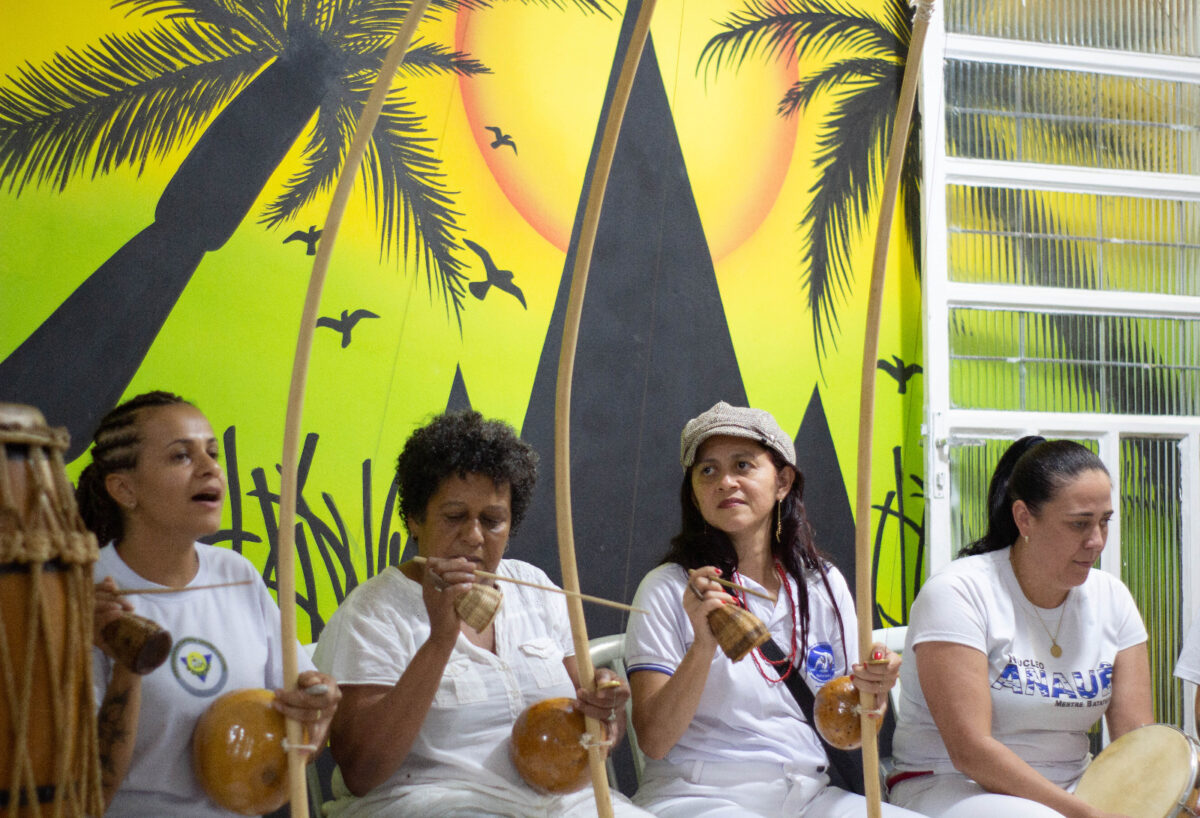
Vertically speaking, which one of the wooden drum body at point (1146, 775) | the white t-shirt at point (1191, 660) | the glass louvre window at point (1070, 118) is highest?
the glass louvre window at point (1070, 118)

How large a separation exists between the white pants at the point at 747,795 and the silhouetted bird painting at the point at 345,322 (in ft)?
4.76

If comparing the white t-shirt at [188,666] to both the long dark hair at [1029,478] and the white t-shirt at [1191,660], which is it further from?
the white t-shirt at [1191,660]

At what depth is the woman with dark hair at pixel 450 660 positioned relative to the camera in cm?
199

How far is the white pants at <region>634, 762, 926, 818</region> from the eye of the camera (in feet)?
7.41

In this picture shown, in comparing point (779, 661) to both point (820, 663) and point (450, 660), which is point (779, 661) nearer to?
point (820, 663)

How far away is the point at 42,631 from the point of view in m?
1.43

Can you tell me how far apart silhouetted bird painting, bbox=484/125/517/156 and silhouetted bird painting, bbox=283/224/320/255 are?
570mm

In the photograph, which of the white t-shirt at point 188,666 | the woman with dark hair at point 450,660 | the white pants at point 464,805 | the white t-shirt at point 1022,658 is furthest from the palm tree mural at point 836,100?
the white t-shirt at point 188,666

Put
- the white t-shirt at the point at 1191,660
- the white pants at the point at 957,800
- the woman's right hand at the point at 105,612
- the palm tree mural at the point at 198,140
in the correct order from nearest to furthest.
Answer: the woman's right hand at the point at 105,612 < the white pants at the point at 957,800 < the white t-shirt at the point at 1191,660 < the palm tree mural at the point at 198,140

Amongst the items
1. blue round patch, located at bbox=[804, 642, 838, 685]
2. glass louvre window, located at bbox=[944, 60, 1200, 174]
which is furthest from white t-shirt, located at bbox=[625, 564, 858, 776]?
glass louvre window, located at bbox=[944, 60, 1200, 174]

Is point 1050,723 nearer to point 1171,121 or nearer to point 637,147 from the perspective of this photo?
point 637,147

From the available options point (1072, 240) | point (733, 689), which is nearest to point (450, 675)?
point (733, 689)

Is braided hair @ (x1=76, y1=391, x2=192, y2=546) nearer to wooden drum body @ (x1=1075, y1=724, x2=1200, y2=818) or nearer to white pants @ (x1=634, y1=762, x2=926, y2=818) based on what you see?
white pants @ (x1=634, y1=762, x2=926, y2=818)

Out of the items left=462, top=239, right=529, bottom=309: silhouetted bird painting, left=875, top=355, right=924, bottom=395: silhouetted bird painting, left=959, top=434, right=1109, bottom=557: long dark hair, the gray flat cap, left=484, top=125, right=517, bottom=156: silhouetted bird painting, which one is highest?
left=484, top=125, right=517, bottom=156: silhouetted bird painting
